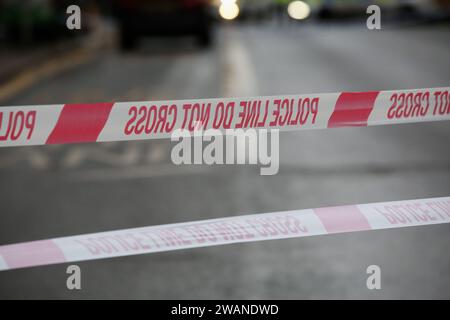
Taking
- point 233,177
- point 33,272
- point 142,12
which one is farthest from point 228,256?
point 142,12

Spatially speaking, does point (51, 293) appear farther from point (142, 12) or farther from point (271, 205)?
point (142, 12)

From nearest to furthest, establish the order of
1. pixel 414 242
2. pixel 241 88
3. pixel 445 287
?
pixel 445 287
pixel 414 242
pixel 241 88

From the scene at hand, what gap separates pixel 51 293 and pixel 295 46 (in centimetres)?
2070

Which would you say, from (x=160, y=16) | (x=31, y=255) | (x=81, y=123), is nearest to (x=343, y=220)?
(x=81, y=123)

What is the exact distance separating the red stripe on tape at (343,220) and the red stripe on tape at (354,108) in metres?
0.33

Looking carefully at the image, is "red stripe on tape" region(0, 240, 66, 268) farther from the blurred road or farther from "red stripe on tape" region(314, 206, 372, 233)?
the blurred road

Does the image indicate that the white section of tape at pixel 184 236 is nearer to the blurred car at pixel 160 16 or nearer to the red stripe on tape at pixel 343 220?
the red stripe on tape at pixel 343 220

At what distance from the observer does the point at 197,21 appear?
2188 centimetres

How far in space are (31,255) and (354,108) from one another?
1.32 m

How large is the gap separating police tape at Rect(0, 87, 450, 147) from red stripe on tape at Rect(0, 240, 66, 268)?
36 cm

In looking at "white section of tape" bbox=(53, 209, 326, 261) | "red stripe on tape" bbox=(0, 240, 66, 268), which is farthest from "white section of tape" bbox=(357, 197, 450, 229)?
"red stripe on tape" bbox=(0, 240, 66, 268)

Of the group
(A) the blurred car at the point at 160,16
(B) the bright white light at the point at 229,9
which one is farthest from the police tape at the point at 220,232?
(A) the blurred car at the point at 160,16

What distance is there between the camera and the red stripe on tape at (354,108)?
3.44 m

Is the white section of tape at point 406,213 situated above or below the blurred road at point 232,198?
below
